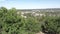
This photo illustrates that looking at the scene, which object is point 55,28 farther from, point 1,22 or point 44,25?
point 1,22

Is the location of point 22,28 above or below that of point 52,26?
above

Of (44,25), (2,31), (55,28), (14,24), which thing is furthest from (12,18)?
(44,25)

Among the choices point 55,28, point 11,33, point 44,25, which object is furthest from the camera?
point 44,25

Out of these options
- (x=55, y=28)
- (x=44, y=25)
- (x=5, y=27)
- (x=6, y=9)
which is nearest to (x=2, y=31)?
(x=5, y=27)

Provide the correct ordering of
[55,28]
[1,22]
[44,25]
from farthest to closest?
[44,25], [55,28], [1,22]

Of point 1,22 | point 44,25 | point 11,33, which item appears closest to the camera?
point 11,33

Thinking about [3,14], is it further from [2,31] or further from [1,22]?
[2,31]

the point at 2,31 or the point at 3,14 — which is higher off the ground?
the point at 3,14

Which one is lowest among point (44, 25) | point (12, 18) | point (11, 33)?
point (44, 25)

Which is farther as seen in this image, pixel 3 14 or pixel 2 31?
pixel 3 14
